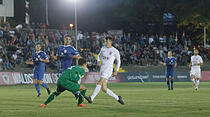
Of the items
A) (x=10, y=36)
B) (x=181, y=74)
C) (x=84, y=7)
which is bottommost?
(x=181, y=74)

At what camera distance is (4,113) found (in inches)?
528

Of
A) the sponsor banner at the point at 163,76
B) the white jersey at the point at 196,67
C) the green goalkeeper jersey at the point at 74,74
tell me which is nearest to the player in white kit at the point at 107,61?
the green goalkeeper jersey at the point at 74,74

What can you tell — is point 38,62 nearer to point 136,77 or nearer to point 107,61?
point 107,61

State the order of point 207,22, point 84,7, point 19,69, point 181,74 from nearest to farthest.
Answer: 1. point 19,69
2. point 181,74
3. point 207,22
4. point 84,7

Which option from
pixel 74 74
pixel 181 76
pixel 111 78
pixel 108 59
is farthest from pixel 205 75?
pixel 74 74

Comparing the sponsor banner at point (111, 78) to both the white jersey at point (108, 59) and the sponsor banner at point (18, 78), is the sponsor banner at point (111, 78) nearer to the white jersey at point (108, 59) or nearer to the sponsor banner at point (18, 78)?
the sponsor banner at point (18, 78)

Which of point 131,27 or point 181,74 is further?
point 131,27

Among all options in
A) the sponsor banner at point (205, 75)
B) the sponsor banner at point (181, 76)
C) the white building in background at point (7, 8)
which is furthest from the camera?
the white building in background at point (7, 8)

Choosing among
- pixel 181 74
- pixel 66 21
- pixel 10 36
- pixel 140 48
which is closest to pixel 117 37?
pixel 140 48

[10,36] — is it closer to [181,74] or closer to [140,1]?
[181,74]

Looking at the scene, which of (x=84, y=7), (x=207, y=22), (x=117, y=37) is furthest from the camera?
(x=84, y=7)

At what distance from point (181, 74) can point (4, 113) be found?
122ft

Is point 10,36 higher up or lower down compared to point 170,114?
higher up

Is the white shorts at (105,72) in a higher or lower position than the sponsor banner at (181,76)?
higher
